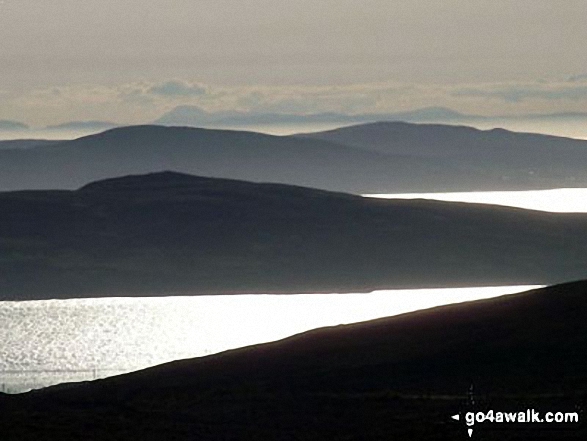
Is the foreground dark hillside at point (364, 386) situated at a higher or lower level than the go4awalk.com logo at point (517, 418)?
higher

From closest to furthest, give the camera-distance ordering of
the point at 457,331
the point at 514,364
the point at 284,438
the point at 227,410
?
the point at 284,438, the point at 227,410, the point at 514,364, the point at 457,331

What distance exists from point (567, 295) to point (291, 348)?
21.0 m

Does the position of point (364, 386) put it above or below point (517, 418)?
above

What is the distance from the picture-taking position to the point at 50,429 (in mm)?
83125

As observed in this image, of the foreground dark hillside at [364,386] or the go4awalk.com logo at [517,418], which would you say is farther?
the foreground dark hillside at [364,386]

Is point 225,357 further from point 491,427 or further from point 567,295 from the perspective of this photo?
point 491,427

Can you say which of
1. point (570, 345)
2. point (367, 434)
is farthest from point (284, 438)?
point (570, 345)

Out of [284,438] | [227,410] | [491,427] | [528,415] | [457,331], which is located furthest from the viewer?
[457,331]

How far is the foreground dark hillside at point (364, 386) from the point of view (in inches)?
3366

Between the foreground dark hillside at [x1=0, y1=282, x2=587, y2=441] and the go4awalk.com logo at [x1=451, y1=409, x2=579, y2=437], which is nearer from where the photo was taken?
the go4awalk.com logo at [x1=451, y1=409, x2=579, y2=437]

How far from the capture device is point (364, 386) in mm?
108125

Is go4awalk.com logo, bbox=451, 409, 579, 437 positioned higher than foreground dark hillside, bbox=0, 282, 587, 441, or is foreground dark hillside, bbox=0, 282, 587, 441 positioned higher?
foreground dark hillside, bbox=0, 282, 587, 441

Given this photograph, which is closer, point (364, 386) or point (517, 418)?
point (517, 418)

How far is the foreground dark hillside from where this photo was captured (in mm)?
85500
